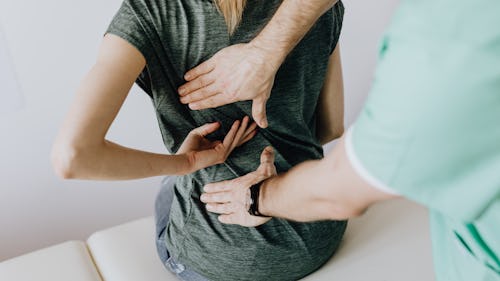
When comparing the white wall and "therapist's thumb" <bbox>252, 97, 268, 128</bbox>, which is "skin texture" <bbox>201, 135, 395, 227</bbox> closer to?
"therapist's thumb" <bbox>252, 97, 268, 128</bbox>

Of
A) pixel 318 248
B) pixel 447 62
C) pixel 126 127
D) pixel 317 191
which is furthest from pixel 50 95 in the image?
pixel 447 62

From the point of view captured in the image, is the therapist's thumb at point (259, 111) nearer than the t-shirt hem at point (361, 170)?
No

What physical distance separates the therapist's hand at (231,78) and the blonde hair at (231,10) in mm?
49

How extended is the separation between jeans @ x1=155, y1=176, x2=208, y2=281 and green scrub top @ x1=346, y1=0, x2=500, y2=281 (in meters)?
0.74

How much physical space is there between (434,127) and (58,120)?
4.38 feet

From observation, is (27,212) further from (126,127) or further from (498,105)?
(498,105)

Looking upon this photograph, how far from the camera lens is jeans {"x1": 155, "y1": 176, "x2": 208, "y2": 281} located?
124cm

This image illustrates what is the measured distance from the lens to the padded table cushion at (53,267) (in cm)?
129

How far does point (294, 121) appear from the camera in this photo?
1.14 m

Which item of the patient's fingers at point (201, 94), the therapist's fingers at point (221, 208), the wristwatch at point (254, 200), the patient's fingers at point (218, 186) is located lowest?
the therapist's fingers at point (221, 208)

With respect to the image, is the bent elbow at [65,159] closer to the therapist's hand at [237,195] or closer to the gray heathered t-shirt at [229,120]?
the gray heathered t-shirt at [229,120]

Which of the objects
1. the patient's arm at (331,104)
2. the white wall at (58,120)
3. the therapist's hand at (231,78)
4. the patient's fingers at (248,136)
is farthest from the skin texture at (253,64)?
the white wall at (58,120)

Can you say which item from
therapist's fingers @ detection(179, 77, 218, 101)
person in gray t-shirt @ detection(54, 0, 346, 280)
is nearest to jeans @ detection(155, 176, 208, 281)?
person in gray t-shirt @ detection(54, 0, 346, 280)

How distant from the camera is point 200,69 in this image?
3.26 feet
